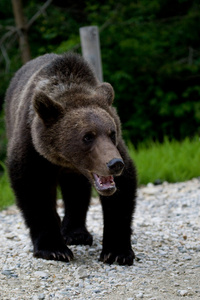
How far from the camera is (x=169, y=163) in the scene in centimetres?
788

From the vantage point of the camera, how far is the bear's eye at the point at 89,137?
11.4 ft

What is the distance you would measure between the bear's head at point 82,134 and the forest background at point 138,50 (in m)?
6.89

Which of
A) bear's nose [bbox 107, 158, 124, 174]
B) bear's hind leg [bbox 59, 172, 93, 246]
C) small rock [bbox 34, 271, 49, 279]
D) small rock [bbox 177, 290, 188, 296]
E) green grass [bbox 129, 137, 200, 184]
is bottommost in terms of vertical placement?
green grass [bbox 129, 137, 200, 184]

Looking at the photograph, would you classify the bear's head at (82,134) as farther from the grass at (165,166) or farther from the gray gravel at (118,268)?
the grass at (165,166)

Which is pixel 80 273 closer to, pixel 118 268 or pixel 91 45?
pixel 118 268

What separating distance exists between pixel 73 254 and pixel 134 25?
777 cm

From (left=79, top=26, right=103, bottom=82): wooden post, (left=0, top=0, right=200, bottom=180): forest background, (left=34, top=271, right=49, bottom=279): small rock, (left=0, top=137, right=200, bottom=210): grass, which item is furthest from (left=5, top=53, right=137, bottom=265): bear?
(left=0, top=0, right=200, bottom=180): forest background

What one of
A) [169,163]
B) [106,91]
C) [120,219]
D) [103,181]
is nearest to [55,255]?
[120,219]

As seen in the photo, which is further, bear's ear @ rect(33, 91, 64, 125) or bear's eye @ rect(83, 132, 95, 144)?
bear's ear @ rect(33, 91, 64, 125)

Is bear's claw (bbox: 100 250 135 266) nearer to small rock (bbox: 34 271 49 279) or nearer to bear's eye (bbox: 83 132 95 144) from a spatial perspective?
small rock (bbox: 34 271 49 279)

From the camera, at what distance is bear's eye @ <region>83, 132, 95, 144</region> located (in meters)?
3.48

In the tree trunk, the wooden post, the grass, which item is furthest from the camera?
the tree trunk

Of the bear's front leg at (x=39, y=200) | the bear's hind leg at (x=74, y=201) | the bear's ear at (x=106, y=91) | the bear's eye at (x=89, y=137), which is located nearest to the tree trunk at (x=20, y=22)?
the bear's hind leg at (x=74, y=201)

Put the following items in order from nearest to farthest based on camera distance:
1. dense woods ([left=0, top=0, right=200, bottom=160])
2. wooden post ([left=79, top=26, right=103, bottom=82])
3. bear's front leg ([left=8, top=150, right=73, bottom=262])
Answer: bear's front leg ([left=8, top=150, right=73, bottom=262]) → wooden post ([left=79, top=26, right=103, bottom=82]) → dense woods ([left=0, top=0, right=200, bottom=160])
